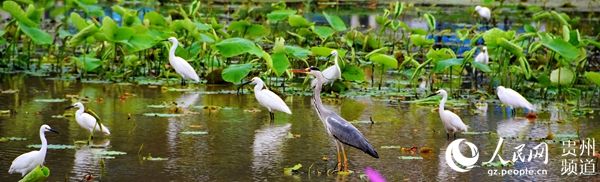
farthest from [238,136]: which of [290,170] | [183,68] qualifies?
[183,68]

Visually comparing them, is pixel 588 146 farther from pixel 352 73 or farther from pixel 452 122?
pixel 352 73

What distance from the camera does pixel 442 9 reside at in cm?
2136

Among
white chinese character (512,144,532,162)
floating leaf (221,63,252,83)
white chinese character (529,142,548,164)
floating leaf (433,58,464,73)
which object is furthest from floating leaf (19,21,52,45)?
white chinese character (529,142,548,164)

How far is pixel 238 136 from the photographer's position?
722 centimetres

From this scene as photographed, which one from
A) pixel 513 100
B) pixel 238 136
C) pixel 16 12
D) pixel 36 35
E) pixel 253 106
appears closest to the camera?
pixel 238 136

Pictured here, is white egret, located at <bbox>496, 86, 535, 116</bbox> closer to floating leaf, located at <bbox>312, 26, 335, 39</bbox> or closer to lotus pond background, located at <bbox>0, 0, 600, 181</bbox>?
lotus pond background, located at <bbox>0, 0, 600, 181</bbox>

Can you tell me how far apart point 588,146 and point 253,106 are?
3.15 metres

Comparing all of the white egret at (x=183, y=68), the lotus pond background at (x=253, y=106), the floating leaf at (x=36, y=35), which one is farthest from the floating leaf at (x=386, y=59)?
the floating leaf at (x=36, y=35)

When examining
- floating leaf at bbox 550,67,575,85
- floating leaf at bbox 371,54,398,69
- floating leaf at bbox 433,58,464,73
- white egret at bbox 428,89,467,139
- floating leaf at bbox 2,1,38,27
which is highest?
floating leaf at bbox 2,1,38,27

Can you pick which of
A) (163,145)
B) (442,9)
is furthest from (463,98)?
(442,9)

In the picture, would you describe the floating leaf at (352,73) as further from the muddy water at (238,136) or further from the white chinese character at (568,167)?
the white chinese character at (568,167)

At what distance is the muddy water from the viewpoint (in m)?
5.95

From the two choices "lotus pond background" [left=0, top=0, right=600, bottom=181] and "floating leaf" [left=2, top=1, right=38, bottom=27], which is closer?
"lotus pond background" [left=0, top=0, right=600, bottom=181]

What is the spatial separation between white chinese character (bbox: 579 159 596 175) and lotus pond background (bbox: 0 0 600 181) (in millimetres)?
107
